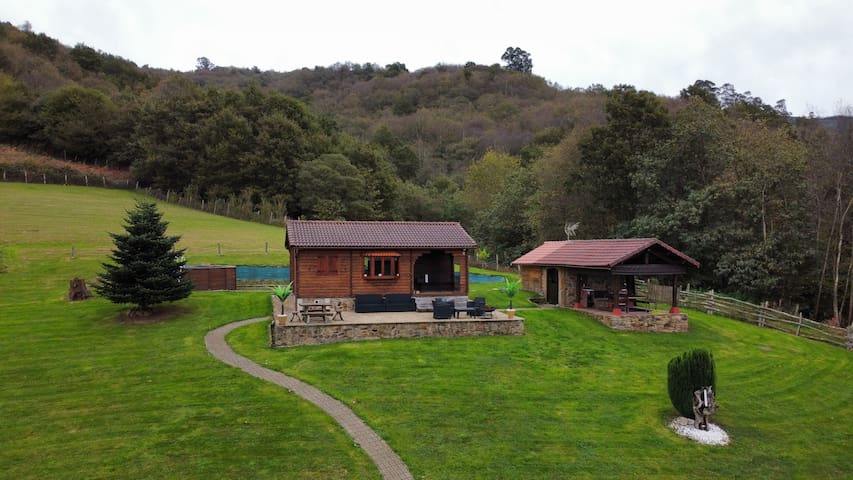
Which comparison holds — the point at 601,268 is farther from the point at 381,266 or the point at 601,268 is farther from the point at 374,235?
the point at 374,235

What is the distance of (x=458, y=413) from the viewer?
40.9 ft

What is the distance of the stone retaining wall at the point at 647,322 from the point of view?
69.7 feet

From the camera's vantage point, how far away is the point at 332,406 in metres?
12.5

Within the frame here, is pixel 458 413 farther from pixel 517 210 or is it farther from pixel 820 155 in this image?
pixel 517 210

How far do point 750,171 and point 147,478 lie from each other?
1330 inches

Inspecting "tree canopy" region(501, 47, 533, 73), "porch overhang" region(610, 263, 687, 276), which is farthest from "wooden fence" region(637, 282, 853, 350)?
"tree canopy" region(501, 47, 533, 73)

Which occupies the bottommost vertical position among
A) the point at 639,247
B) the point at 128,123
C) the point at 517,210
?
the point at 639,247

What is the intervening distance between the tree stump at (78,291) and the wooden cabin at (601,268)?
67.8 feet

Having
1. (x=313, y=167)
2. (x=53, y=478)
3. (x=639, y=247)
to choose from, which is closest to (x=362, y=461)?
(x=53, y=478)

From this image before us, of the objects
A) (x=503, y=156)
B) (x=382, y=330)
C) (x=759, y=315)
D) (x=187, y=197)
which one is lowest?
(x=759, y=315)

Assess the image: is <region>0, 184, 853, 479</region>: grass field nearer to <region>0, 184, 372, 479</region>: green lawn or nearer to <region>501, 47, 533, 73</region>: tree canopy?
<region>0, 184, 372, 479</region>: green lawn

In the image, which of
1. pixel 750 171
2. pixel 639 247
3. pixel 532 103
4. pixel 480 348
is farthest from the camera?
pixel 532 103

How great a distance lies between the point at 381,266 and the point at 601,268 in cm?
941

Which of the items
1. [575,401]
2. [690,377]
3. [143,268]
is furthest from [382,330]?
[690,377]
